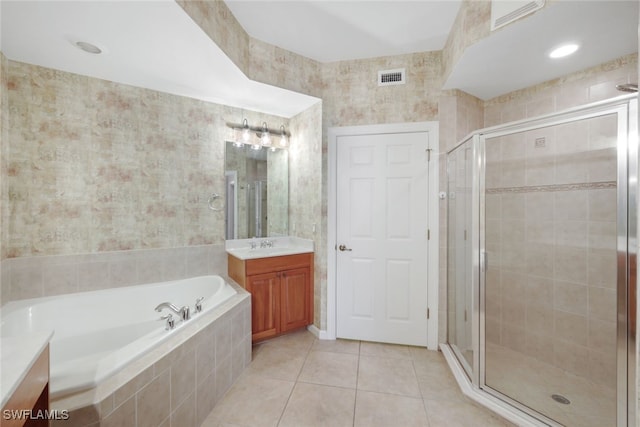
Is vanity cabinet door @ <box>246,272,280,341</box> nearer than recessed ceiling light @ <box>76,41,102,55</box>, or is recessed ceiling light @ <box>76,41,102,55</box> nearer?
recessed ceiling light @ <box>76,41,102,55</box>

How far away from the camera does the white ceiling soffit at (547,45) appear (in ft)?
4.57

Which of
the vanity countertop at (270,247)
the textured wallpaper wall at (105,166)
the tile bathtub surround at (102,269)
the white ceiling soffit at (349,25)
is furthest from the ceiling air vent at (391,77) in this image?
the tile bathtub surround at (102,269)

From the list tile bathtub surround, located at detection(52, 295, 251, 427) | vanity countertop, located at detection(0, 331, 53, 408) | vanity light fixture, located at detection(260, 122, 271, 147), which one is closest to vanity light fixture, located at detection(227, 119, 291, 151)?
vanity light fixture, located at detection(260, 122, 271, 147)

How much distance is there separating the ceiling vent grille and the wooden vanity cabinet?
7.35 ft

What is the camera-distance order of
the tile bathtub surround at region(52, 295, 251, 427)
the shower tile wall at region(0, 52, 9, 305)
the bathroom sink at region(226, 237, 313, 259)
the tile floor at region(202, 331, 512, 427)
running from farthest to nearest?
the bathroom sink at region(226, 237, 313, 259) < the shower tile wall at region(0, 52, 9, 305) < the tile floor at region(202, 331, 512, 427) < the tile bathtub surround at region(52, 295, 251, 427)

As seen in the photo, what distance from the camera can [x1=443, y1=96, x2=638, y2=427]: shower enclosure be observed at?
176 centimetres

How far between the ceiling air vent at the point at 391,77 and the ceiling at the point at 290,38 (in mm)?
161

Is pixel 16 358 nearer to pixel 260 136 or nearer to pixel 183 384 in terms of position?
pixel 183 384

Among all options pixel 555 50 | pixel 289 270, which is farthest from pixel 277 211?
pixel 555 50

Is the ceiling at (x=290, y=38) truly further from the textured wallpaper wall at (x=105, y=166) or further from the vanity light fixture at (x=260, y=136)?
the vanity light fixture at (x=260, y=136)

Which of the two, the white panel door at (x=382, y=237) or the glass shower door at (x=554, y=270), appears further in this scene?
the white panel door at (x=382, y=237)

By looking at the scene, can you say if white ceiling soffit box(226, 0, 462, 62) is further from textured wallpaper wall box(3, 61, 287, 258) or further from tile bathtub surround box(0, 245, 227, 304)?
tile bathtub surround box(0, 245, 227, 304)

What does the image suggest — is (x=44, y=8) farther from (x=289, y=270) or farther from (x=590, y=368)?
(x=590, y=368)

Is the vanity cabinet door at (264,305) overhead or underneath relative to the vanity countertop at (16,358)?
underneath
